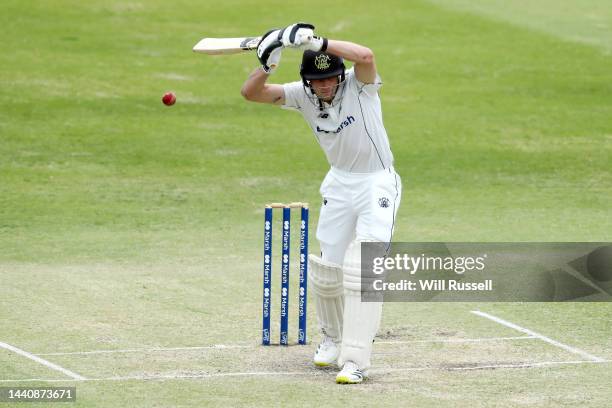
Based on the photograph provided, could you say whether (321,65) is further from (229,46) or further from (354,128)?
(229,46)

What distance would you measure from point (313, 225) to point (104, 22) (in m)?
12.0

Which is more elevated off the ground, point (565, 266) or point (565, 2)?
point (565, 2)

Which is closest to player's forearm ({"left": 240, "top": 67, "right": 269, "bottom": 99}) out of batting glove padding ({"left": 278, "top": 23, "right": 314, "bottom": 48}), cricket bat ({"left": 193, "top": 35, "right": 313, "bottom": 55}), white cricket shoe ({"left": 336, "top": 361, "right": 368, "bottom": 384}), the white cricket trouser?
cricket bat ({"left": 193, "top": 35, "right": 313, "bottom": 55})

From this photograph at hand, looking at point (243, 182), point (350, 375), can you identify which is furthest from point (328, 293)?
point (243, 182)

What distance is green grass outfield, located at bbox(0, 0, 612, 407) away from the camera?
7.80 metres

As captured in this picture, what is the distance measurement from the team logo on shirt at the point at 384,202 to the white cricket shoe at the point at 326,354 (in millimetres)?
1006

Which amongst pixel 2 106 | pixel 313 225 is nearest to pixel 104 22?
pixel 2 106

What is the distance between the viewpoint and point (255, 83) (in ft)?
25.9

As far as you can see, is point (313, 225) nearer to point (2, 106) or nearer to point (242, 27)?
point (2, 106)

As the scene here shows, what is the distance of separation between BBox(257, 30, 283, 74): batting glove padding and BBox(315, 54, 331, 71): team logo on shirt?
0.81 feet

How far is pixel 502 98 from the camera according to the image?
65.6ft

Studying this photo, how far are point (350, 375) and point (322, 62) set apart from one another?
1962 millimetres

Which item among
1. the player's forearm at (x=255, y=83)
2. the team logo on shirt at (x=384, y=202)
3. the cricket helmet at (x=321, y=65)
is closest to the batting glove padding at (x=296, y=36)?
the cricket helmet at (x=321, y=65)

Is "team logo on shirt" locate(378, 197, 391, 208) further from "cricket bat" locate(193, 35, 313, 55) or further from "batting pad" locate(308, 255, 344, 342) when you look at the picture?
"cricket bat" locate(193, 35, 313, 55)
